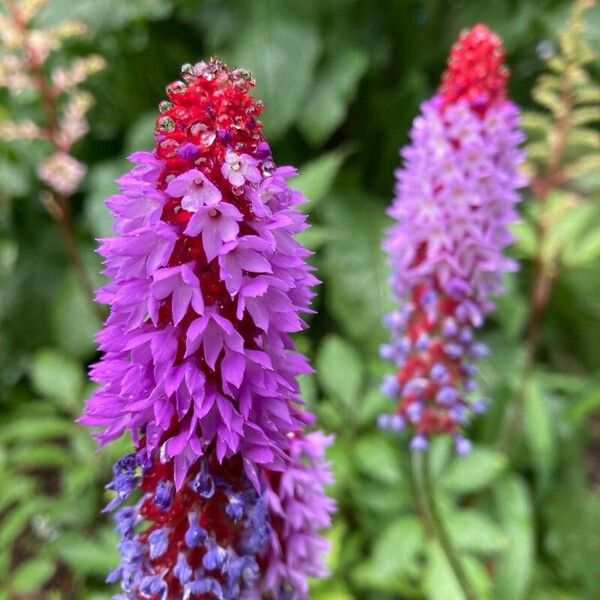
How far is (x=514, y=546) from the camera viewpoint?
10.2ft

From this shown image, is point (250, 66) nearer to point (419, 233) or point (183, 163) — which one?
point (419, 233)

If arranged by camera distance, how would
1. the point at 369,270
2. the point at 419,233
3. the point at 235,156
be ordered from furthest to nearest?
the point at 369,270, the point at 419,233, the point at 235,156

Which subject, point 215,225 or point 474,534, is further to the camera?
point 474,534

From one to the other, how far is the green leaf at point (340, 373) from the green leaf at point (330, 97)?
1739 mm

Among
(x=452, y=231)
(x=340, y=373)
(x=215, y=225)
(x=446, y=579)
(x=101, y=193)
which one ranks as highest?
(x=101, y=193)

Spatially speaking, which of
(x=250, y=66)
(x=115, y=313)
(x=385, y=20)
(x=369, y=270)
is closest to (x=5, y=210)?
(x=250, y=66)

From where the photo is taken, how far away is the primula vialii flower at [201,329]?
117 cm

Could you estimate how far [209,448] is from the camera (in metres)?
1.28

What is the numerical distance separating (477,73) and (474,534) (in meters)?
1.68

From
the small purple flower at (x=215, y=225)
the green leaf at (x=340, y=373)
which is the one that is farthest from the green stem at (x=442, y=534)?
the small purple flower at (x=215, y=225)

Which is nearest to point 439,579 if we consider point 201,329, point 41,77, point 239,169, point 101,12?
point 201,329

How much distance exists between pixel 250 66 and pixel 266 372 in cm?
389

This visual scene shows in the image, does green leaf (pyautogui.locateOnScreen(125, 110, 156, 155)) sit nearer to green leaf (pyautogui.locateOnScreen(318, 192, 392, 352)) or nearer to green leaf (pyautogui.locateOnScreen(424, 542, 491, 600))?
green leaf (pyautogui.locateOnScreen(318, 192, 392, 352))

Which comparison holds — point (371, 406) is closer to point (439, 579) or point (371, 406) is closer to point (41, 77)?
point (439, 579)
